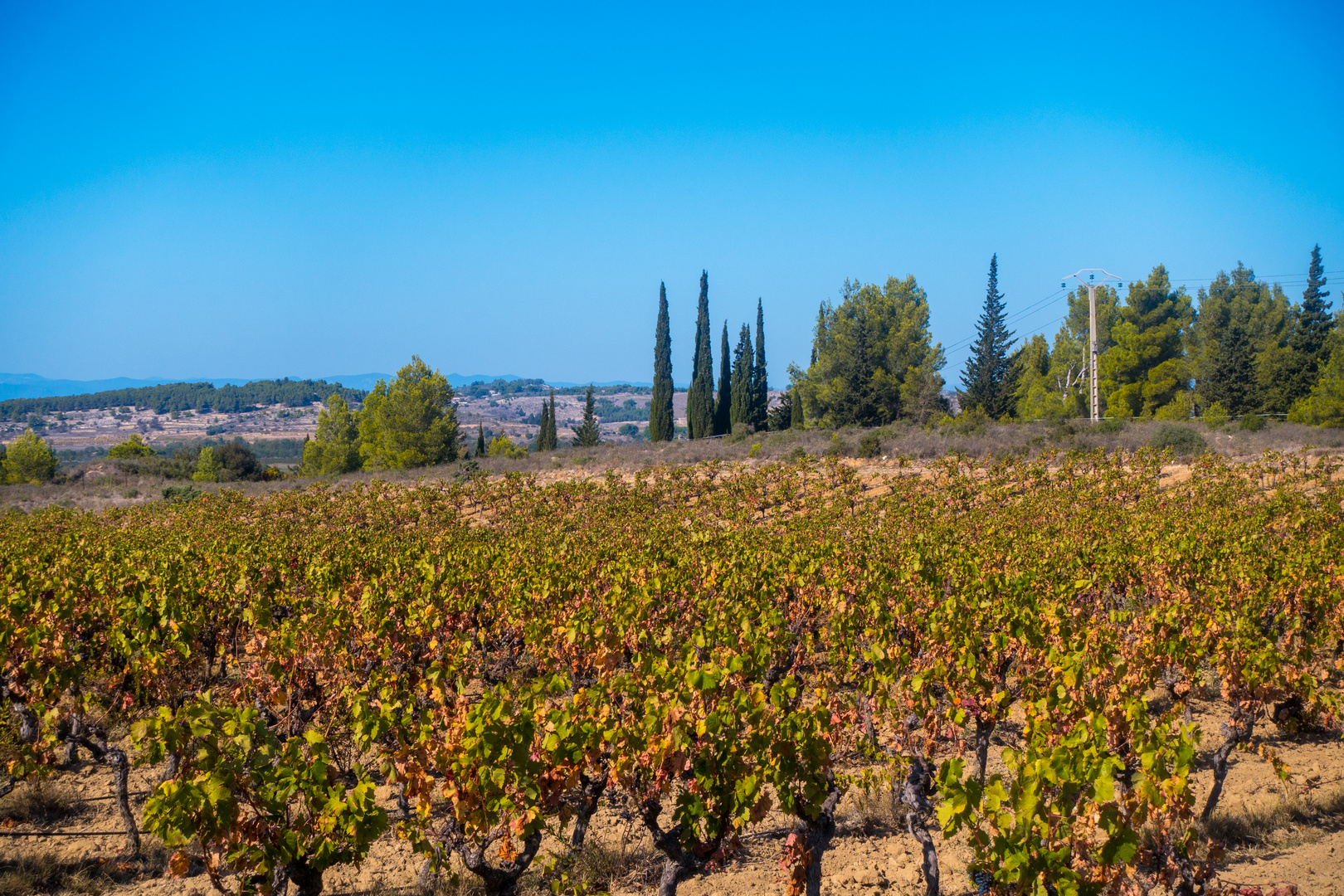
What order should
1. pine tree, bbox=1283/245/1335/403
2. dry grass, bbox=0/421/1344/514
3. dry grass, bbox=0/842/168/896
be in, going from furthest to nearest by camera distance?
pine tree, bbox=1283/245/1335/403
dry grass, bbox=0/421/1344/514
dry grass, bbox=0/842/168/896

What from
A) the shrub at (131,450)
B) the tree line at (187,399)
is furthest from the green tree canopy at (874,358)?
the tree line at (187,399)

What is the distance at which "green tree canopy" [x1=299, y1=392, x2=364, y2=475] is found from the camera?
4984 centimetres

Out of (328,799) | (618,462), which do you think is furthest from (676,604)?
(618,462)

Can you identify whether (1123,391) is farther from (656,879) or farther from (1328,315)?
(656,879)

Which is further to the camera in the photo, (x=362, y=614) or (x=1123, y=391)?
(x=1123, y=391)

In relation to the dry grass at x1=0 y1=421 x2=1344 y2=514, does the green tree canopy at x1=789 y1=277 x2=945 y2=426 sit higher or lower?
higher

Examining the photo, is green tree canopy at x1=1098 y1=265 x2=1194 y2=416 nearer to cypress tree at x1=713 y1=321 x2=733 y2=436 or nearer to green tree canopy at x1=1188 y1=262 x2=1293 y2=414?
green tree canopy at x1=1188 y1=262 x2=1293 y2=414

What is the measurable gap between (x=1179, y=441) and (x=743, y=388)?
29.9m

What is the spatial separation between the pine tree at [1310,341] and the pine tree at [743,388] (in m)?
28.2

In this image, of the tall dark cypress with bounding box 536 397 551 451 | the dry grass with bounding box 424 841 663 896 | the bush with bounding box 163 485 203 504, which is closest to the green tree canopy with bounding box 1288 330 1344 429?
the dry grass with bounding box 424 841 663 896

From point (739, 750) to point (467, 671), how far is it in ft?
10.6

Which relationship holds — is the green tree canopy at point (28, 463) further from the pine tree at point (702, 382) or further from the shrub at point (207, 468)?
the pine tree at point (702, 382)

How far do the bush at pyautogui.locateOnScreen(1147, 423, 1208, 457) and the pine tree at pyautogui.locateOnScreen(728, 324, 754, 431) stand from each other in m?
28.0

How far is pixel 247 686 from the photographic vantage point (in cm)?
640
